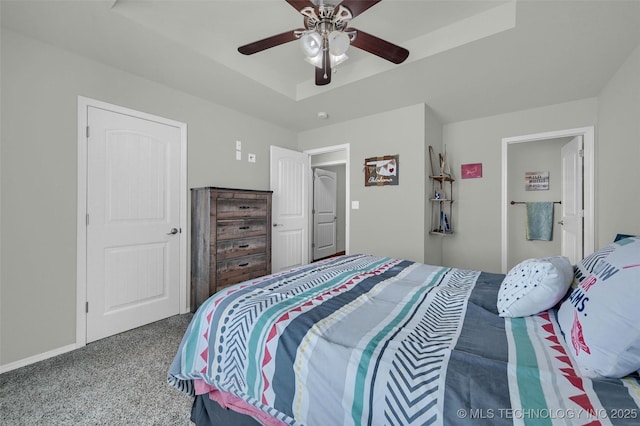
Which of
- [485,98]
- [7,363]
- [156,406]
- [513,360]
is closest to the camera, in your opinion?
[513,360]

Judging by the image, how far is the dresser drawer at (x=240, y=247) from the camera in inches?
109

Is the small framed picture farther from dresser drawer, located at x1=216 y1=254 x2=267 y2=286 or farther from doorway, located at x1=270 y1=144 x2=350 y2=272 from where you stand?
dresser drawer, located at x1=216 y1=254 x2=267 y2=286

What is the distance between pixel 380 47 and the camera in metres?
1.82

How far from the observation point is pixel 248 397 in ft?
3.37

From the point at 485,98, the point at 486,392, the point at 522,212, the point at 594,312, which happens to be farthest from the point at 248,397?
the point at 522,212

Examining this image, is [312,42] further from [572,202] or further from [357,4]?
[572,202]

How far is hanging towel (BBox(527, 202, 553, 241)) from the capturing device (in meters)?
3.88

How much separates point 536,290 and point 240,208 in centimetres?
260

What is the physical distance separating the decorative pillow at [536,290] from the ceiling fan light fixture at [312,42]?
169 centimetres

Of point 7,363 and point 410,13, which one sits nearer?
point 7,363

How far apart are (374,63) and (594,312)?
8.12ft

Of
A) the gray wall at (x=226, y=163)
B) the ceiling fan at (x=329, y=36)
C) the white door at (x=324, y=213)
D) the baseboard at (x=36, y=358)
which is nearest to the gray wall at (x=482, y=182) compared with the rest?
the gray wall at (x=226, y=163)

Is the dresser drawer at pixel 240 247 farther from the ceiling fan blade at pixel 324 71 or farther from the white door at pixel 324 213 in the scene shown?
the white door at pixel 324 213

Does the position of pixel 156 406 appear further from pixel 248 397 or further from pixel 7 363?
pixel 7 363
